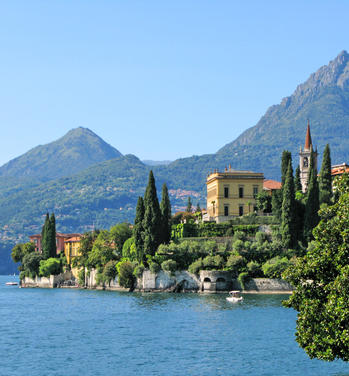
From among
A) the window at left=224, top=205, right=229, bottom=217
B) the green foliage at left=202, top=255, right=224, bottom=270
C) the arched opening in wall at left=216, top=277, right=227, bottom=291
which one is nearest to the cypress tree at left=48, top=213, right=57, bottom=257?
the window at left=224, top=205, right=229, bottom=217

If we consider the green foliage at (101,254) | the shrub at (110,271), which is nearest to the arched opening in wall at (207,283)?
the shrub at (110,271)

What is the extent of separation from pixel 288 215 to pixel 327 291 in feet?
194

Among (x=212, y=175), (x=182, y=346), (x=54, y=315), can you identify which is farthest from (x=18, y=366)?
(x=212, y=175)

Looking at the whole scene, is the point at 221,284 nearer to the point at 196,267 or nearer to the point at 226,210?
the point at 196,267

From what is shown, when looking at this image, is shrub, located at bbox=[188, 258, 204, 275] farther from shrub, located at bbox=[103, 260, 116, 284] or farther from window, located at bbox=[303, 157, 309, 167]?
window, located at bbox=[303, 157, 309, 167]

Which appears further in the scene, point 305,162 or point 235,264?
A: point 305,162

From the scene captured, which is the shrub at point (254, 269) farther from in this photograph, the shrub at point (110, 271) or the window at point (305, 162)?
the window at point (305, 162)

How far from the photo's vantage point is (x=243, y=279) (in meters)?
85.4

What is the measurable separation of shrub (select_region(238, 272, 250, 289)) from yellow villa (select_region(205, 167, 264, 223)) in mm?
14987

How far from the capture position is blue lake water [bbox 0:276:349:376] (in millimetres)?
37281

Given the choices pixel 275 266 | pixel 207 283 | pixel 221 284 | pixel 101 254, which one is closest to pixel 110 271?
pixel 101 254

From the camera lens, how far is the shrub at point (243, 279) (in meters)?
85.3

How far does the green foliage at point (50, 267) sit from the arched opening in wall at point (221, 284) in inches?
1784

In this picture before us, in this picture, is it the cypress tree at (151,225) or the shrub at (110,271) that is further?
the shrub at (110,271)
